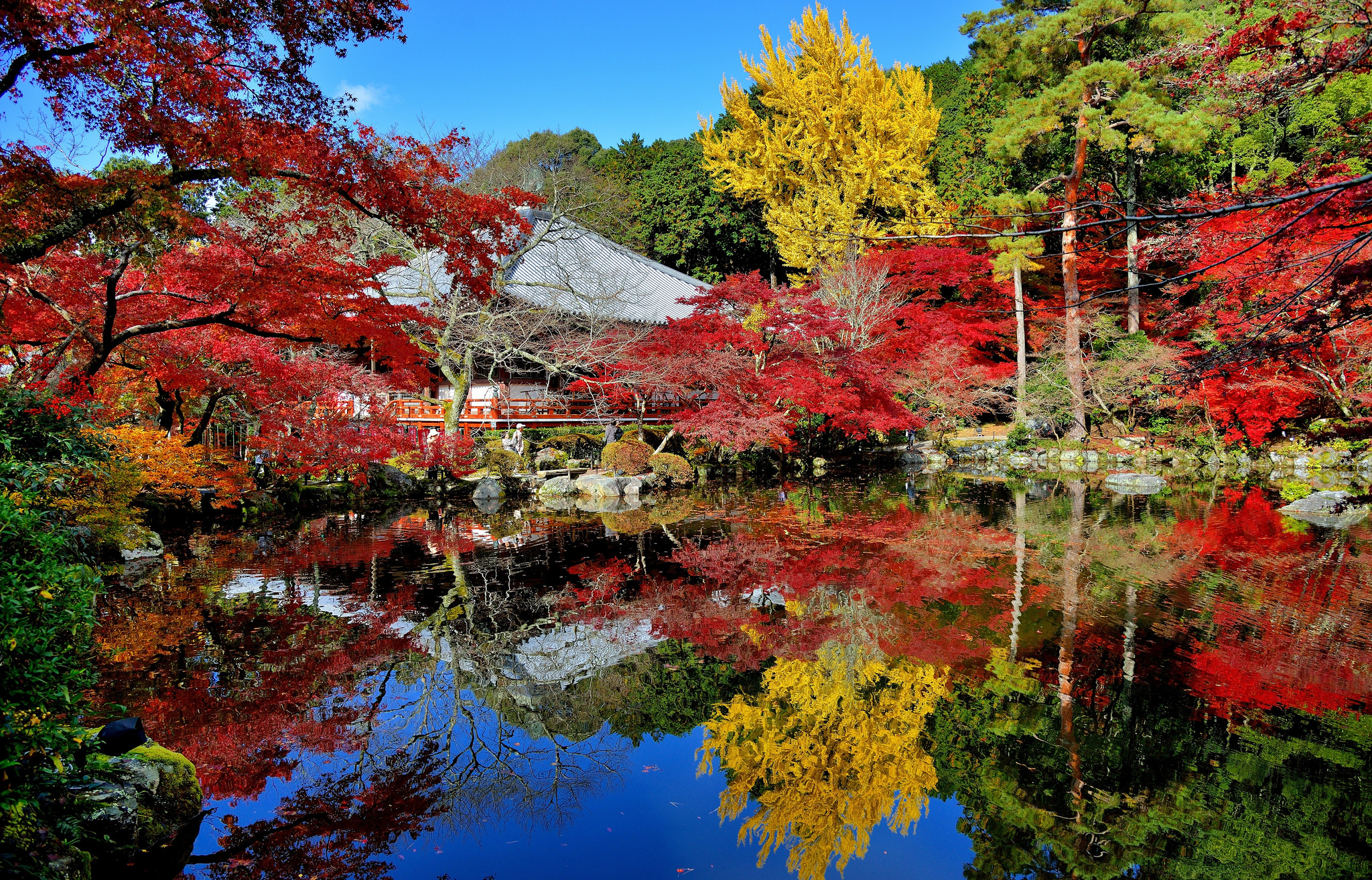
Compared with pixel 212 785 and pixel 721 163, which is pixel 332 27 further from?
pixel 721 163

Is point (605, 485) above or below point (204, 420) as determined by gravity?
below

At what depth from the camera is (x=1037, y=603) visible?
19.9 ft

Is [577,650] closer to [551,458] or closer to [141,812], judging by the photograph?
[141,812]

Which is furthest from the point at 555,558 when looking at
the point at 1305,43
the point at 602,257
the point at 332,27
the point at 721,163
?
the point at 721,163

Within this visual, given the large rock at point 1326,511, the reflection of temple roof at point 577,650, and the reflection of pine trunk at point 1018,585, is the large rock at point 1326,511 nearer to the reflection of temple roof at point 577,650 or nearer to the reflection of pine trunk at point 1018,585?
the reflection of pine trunk at point 1018,585

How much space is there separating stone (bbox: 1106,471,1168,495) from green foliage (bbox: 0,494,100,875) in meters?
13.6

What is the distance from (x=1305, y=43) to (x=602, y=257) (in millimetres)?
17917

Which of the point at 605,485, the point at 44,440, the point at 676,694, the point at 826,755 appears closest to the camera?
the point at 44,440

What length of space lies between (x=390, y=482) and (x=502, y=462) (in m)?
2.14

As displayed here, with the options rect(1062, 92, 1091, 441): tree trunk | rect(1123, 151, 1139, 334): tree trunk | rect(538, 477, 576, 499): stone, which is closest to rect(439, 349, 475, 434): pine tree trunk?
rect(538, 477, 576, 499): stone

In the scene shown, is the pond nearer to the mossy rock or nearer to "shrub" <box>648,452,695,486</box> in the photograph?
the mossy rock

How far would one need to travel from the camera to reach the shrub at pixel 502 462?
558 inches

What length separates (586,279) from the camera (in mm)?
19609

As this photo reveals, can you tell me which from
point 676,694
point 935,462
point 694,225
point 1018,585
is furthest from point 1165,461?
point 694,225
